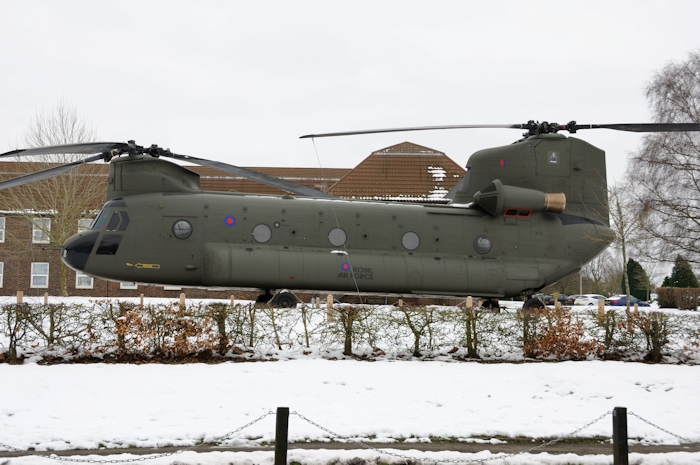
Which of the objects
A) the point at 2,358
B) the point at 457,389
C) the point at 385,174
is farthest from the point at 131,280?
the point at 385,174

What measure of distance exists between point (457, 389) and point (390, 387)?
118cm

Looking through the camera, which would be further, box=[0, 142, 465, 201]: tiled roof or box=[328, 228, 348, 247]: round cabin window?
box=[0, 142, 465, 201]: tiled roof

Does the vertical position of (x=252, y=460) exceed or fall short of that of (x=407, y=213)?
it falls short

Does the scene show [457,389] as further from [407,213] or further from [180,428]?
[407,213]

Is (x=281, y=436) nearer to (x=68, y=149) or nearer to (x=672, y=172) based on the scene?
(x=68, y=149)

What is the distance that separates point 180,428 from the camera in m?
8.66

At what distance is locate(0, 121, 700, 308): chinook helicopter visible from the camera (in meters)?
17.2

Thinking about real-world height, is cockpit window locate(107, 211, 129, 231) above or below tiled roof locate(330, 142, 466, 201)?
below

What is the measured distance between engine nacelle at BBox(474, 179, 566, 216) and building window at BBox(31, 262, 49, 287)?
31392 mm

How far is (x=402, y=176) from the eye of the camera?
37.2m

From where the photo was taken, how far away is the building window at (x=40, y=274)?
40.0 m

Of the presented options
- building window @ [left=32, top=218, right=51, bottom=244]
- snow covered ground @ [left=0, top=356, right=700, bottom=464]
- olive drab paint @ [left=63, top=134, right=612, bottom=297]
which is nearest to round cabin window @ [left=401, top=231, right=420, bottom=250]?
olive drab paint @ [left=63, top=134, right=612, bottom=297]

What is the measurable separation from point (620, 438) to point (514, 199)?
12.4m

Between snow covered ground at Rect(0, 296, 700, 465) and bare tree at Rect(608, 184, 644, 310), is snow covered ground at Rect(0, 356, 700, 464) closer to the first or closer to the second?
snow covered ground at Rect(0, 296, 700, 465)
